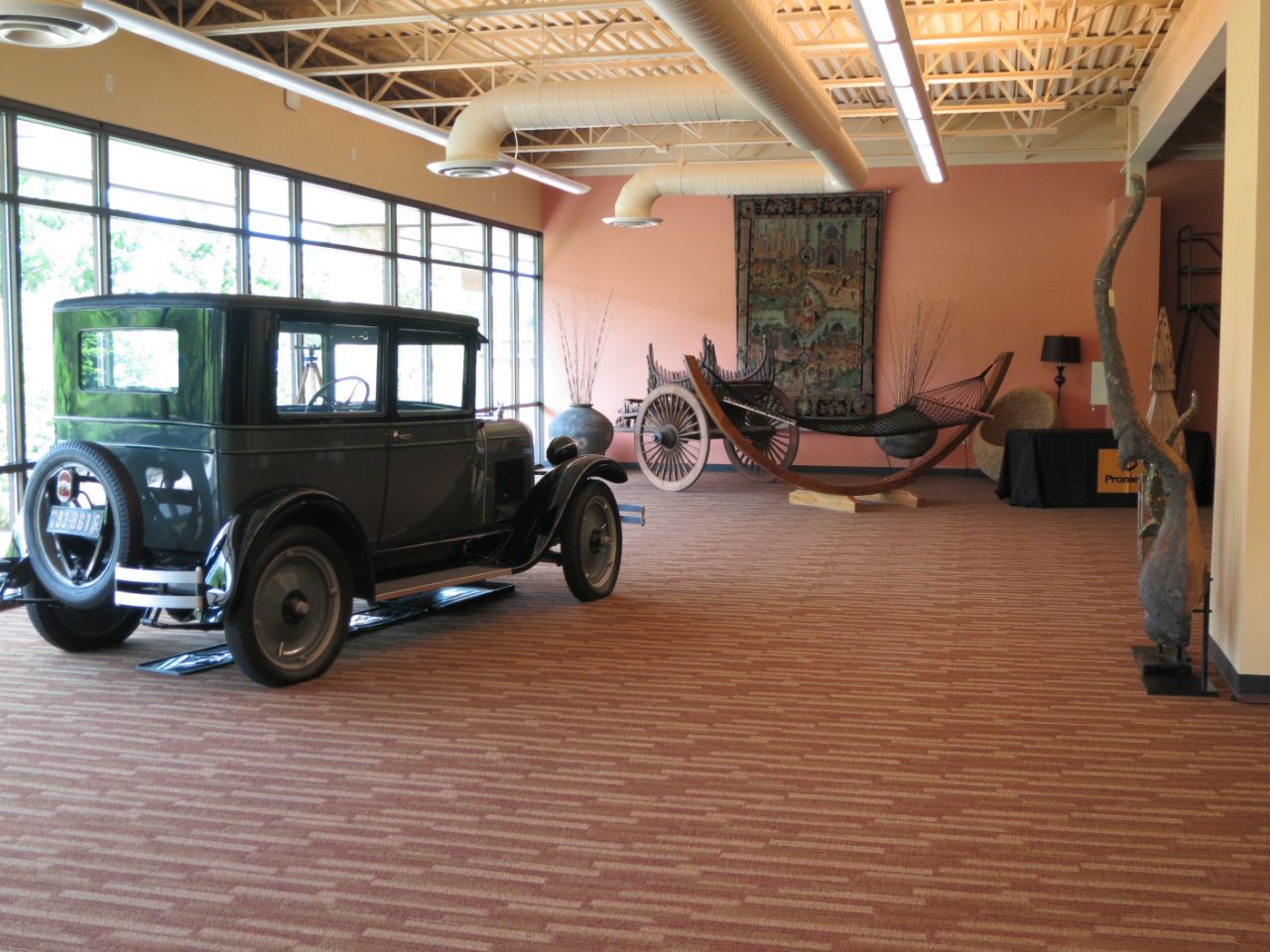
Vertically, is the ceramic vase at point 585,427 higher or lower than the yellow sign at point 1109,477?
higher

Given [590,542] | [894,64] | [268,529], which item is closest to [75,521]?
[268,529]

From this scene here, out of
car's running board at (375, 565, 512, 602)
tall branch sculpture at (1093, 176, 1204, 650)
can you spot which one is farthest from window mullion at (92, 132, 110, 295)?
Answer: tall branch sculpture at (1093, 176, 1204, 650)

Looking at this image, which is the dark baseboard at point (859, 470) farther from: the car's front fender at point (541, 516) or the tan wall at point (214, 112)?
the car's front fender at point (541, 516)

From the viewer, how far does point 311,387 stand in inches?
193

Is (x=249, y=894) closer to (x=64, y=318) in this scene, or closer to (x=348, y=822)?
(x=348, y=822)

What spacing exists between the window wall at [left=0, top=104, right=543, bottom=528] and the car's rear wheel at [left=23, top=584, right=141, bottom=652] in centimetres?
242

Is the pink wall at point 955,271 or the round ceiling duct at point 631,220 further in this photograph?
the pink wall at point 955,271

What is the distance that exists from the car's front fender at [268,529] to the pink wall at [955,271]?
963cm

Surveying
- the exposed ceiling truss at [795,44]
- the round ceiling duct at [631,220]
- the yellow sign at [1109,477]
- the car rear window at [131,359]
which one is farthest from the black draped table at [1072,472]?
the car rear window at [131,359]

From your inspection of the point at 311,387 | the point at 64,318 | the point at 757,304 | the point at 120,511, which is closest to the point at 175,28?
the point at 64,318

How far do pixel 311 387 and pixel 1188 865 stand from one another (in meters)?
3.59

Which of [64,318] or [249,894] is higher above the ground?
[64,318]

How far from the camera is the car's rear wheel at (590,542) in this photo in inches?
240

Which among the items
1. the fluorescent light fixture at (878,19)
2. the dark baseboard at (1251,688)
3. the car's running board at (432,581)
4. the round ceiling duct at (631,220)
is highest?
the round ceiling duct at (631,220)
